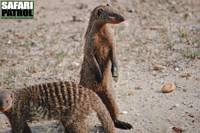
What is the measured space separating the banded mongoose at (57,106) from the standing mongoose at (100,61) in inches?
19.1

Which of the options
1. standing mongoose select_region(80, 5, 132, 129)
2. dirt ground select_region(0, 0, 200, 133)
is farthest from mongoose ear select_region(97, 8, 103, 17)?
dirt ground select_region(0, 0, 200, 133)

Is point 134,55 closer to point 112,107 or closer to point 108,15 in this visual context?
point 112,107

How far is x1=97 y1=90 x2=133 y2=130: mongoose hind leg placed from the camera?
174 inches

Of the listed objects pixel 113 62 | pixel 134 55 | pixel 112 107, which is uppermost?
pixel 113 62

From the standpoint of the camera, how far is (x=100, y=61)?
177 inches

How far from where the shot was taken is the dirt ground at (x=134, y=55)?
4734mm

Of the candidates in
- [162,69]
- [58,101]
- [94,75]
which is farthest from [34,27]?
[58,101]

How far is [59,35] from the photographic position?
6.56m

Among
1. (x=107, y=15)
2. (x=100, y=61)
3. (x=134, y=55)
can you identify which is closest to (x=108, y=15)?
(x=107, y=15)

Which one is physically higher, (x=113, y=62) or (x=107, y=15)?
(x=107, y=15)

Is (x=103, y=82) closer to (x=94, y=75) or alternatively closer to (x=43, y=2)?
(x=94, y=75)

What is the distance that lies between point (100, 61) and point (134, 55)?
157 cm

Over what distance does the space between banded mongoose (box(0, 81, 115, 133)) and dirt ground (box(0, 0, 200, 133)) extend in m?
0.56

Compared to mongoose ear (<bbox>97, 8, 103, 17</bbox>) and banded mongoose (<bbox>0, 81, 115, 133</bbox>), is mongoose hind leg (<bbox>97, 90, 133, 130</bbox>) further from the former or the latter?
mongoose ear (<bbox>97, 8, 103, 17</bbox>)
